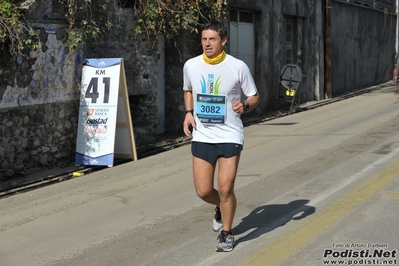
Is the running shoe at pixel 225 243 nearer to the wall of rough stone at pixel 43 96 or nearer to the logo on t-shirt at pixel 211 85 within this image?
the logo on t-shirt at pixel 211 85

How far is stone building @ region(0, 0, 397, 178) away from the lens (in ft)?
38.0

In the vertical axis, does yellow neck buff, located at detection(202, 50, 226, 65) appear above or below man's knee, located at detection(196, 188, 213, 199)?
above

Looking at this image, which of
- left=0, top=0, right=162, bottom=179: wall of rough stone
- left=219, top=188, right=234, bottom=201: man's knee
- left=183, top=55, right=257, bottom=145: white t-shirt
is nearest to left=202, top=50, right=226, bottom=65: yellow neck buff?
left=183, top=55, right=257, bottom=145: white t-shirt

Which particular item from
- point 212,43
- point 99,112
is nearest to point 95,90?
point 99,112

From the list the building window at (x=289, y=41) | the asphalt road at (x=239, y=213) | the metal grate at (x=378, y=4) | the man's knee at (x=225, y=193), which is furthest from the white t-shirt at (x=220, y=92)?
the metal grate at (x=378, y=4)

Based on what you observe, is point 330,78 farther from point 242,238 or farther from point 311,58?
point 242,238

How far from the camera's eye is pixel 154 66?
48.9ft

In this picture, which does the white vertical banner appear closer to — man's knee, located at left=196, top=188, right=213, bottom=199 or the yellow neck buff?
man's knee, located at left=196, top=188, right=213, bottom=199

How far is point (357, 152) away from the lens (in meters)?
12.1

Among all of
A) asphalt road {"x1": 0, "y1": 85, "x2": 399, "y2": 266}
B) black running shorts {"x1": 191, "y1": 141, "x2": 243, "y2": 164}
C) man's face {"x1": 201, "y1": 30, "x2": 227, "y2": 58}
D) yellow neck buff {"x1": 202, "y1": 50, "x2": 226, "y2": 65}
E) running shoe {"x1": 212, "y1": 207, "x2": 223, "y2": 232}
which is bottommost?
asphalt road {"x1": 0, "y1": 85, "x2": 399, "y2": 266}

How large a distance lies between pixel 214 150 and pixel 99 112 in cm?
590

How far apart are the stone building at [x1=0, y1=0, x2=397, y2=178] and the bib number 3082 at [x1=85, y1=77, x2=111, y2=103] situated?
0.30 m

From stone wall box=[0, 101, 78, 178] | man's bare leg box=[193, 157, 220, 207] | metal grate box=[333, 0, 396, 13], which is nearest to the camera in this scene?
man's bare leg box=[193, 157, 220, 207]

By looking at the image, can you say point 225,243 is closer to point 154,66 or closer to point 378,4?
point 154,66
